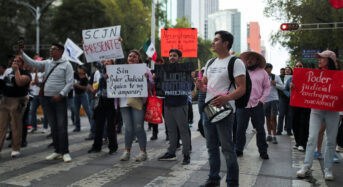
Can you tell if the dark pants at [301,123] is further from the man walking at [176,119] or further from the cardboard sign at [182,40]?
the cardboard sign at [182,40]

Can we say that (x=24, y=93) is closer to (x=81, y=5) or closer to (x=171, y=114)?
(x=171, y=114)

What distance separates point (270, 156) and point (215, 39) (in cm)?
337

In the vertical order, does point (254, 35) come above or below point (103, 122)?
above

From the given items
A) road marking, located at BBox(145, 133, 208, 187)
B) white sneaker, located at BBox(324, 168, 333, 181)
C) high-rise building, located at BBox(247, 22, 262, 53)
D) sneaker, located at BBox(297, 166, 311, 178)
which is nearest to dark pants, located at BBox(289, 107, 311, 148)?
white sneaker, located at BBox(324, 168, 333, 181)

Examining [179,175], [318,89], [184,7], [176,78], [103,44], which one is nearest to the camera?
[179,175]

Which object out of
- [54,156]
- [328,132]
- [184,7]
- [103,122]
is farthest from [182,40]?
[184,7]

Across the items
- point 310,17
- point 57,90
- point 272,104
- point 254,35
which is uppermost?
point 254,35

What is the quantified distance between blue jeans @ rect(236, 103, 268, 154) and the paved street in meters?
0.25

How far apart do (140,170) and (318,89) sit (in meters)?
2.87

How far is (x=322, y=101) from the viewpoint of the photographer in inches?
Result: 196

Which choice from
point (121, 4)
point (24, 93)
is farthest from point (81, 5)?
point (24, 93)

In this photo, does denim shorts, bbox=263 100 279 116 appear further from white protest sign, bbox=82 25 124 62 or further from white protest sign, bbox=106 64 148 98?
white protest sign, bbox=82 25 124 62

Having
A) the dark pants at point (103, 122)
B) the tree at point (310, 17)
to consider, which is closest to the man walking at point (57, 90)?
the dark pants at point (103, 122)

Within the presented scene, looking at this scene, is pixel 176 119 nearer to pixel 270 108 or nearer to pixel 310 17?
pixel 270 108
